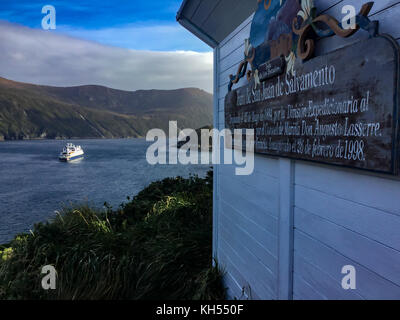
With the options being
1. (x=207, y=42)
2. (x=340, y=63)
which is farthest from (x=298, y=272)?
(x=207, y=42)

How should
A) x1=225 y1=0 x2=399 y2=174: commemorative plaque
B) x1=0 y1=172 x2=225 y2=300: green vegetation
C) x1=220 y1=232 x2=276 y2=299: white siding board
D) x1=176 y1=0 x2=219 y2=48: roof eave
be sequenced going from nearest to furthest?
x1=225 y1=0 x2=399 y2=174: commemorative plaque → x1=220 y1=232 x2=276 y2=299: white siding board → x1=0 y1=172 x2=225 y2=300: green vegetation → x1=176 y1=0 x2=219 y2=48: roof eave

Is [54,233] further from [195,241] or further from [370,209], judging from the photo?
[370,209]

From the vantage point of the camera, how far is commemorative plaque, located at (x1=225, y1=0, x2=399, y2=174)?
132cm

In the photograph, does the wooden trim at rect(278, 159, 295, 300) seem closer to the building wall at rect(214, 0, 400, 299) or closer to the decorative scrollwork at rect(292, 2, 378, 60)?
the building wall at rect(214, 0, 400, 299)

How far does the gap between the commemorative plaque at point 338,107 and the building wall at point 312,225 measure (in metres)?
0.11

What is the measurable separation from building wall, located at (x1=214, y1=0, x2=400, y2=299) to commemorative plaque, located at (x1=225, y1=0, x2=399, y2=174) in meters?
0.11

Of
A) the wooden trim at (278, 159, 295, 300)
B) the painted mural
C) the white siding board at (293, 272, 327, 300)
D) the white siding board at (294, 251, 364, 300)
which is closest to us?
the painted mural

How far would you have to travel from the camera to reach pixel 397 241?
53.6 inches

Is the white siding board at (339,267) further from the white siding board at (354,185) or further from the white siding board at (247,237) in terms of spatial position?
the white siding board at (247,237)

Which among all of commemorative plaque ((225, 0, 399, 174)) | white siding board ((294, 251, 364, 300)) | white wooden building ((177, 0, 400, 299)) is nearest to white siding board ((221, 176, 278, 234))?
white wooden building ((177, 0, 400, 299))

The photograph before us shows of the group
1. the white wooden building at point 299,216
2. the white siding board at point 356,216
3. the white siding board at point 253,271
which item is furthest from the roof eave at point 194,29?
the white siding board at point 356,216

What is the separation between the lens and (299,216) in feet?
7.28

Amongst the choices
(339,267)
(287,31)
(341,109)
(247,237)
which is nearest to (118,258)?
(247,237)
